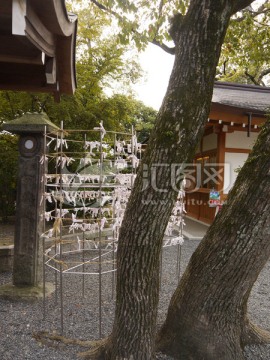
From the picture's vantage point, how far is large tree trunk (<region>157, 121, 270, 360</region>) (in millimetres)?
2645

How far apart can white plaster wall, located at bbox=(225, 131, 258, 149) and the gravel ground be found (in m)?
4.96

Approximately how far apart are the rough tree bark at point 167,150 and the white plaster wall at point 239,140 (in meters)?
7.47

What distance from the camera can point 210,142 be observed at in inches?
426

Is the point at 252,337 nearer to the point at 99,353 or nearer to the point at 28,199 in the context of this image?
the point at 99,353

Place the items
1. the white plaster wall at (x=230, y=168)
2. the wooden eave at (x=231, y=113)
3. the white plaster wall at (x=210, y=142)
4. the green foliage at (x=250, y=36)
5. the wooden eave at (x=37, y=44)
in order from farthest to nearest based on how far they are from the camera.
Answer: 1. the white plaster wall at (x=210, y=142)
2. the white plaster wall at (x=230, y=168)
3. the wooden eave at (x=231, y=113)
4. the green foliage at (x=250, y=36)
5. the wooden eave at (x=37, y=44)

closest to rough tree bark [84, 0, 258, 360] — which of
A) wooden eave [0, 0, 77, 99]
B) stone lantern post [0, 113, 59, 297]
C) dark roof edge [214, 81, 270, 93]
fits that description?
wooden eave [0, 0, 77, 99]

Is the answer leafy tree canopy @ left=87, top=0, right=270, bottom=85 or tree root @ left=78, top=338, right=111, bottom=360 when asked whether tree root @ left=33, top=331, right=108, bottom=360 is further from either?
leafy tree canopy @ left=87, top=0, right=270, bottom=85

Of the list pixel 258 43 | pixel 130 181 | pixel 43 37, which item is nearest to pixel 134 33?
pixel 258 43

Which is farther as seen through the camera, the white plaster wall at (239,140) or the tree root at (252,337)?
the white plaster wall at (239,140)

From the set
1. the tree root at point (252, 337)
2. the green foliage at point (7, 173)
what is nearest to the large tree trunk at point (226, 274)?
the tree root at point (252, 337)

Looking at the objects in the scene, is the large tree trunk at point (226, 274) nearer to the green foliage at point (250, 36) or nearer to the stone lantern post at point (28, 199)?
the stone lantern post at point (28, 199)

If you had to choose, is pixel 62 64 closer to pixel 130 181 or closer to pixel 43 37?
pixel 43 37

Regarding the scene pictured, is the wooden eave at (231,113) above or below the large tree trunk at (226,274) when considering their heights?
above

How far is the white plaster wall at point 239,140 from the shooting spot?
9826mm
